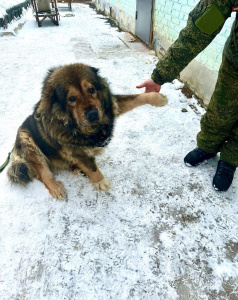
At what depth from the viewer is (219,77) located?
1798mm

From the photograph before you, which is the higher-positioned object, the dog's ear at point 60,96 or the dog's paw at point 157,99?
the dog's ear at point 60,96

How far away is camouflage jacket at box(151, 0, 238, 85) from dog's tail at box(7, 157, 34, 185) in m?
1.55

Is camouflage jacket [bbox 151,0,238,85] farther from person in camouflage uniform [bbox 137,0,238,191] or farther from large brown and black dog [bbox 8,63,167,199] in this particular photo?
large brown and black dog [bbox 8,63,167,199]

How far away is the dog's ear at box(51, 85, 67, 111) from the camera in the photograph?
1.62 metres

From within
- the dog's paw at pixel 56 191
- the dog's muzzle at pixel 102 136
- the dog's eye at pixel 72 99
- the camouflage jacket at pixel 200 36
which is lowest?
the dog's paw at pixel 56 191

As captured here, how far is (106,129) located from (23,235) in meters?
1.19

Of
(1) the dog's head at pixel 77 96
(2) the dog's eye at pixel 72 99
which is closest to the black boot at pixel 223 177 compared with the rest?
(1) the dog's head at pixel 77 96

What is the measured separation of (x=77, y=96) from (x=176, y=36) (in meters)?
3.52

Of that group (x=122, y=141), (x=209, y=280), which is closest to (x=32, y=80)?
(x=122, y=141)

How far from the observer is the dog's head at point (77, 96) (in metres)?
1.60

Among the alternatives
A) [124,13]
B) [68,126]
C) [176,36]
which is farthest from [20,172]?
[124,13]

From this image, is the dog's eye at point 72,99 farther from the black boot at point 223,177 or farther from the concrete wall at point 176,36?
the concrete wall at point 176,36

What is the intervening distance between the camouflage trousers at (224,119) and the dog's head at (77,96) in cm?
101

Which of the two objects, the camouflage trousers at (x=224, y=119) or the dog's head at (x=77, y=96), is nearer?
the dog's head at (x=77, y=96)
